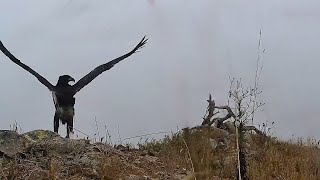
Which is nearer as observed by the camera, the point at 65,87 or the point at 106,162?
the point at 106,162

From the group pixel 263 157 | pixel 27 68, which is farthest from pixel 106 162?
pixel 27 68

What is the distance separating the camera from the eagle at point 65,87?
9.73 m

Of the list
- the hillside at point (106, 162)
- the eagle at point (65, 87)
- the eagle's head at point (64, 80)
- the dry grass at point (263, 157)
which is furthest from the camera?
the eagle's head at point (64, 80)

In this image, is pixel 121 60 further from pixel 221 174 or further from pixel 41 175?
pixel 41 175

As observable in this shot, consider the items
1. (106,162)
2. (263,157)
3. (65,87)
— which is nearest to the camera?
(106,162)

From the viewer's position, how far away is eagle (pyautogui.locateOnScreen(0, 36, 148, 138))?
9.73 meters

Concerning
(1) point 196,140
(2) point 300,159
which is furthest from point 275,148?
(1) point 196,140

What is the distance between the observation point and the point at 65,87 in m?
9.99

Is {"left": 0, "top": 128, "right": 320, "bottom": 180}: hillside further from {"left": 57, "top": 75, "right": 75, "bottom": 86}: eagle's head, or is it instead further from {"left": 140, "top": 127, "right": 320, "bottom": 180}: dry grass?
{"left": 57, "top": 75, "right": 75, "bottom": 86}: eagle's head

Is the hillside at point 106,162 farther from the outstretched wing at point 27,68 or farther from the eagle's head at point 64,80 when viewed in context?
the outstretched wing at point 27,68

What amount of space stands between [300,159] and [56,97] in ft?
13.8

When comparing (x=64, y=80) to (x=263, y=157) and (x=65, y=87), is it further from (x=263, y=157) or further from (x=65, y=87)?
(x=263, y=157)

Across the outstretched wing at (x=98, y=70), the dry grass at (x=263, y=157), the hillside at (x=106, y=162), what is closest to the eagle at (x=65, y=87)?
the outstretched wing at (x=98, y=70)

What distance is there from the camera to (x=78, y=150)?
7.07 m
